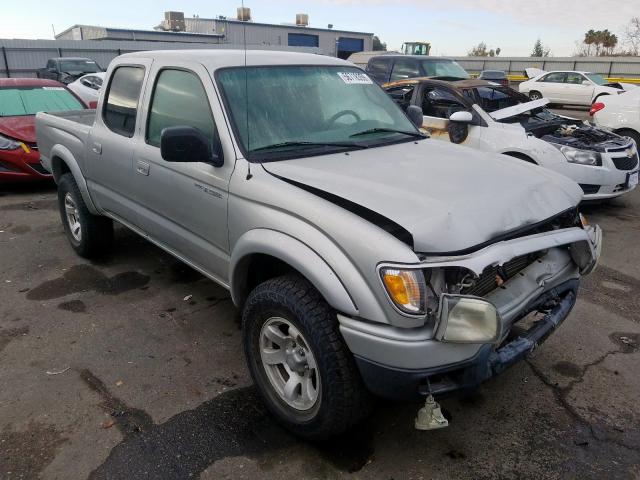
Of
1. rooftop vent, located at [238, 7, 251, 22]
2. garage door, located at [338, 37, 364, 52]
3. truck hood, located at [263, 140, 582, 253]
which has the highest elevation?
garage door, located at [338, 37, 364, 52]

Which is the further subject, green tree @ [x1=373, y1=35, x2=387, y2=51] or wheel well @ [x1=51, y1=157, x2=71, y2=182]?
green tree @ [x1=373, y1=35, x2=387, y2=51]

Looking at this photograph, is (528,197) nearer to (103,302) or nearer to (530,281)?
(530,281)

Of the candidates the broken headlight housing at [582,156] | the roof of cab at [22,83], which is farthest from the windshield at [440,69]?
the roof of cab at [22,83]

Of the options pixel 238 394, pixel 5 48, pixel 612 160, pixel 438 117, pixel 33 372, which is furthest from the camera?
pixel 5 48

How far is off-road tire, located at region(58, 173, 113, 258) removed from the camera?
481 cm

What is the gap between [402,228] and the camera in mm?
2254

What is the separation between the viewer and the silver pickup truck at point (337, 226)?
2.20 m

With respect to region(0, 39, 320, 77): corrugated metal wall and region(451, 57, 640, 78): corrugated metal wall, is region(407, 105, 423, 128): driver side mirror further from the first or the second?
region(451, 57, 640, 78): corrugated metal wall

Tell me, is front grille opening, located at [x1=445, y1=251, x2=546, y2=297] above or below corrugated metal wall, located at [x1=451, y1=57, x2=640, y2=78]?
below

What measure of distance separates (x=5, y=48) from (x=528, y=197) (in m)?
29.0

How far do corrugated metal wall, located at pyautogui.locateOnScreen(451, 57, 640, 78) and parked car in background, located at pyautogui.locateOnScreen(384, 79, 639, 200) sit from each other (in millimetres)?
25986

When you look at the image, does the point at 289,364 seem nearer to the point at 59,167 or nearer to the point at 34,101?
the point at 59,167

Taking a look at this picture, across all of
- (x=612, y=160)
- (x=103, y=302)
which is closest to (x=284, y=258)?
(x=103, y=302)

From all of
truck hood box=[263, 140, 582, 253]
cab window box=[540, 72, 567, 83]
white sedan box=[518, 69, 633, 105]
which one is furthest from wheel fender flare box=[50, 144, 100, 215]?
cab window box=[540, 72, 567, 83]
